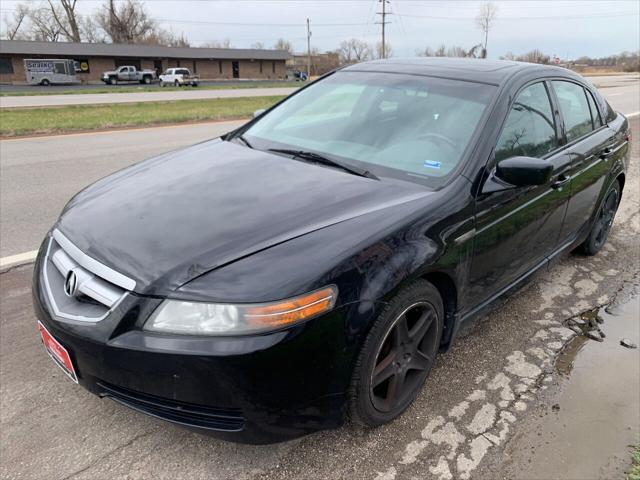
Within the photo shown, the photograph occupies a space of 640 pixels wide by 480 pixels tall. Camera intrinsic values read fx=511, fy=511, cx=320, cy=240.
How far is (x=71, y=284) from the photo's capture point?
209 centimetres

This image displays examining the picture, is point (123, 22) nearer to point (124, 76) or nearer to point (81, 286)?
point (124, 76)

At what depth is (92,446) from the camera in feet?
7.38

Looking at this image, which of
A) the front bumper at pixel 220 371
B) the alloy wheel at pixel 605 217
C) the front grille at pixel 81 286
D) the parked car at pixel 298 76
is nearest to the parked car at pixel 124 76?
the parked car at pixel 298 76

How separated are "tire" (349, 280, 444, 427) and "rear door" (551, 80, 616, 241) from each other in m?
1.73

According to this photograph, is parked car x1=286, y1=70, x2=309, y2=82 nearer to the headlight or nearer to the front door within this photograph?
the front door

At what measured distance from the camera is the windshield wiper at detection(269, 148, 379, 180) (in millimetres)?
2715

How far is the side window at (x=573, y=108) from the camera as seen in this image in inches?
140

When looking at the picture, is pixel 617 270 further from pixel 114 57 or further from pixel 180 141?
pixel 114 57

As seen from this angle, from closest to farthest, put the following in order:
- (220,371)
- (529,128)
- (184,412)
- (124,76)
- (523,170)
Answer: (220,371) → (184,412) → (523,170) → (529,128) → (124,76)

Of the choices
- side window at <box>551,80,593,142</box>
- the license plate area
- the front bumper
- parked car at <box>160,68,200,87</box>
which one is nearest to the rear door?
side window at <box>551,80,593,142</box>

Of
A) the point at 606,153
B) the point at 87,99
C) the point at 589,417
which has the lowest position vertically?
the point at 589,417

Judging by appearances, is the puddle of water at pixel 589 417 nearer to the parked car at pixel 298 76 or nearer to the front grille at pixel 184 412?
the front grille at pixel 184 412

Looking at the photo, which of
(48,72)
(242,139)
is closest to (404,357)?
(242,139)

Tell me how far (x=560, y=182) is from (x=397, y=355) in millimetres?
1756
